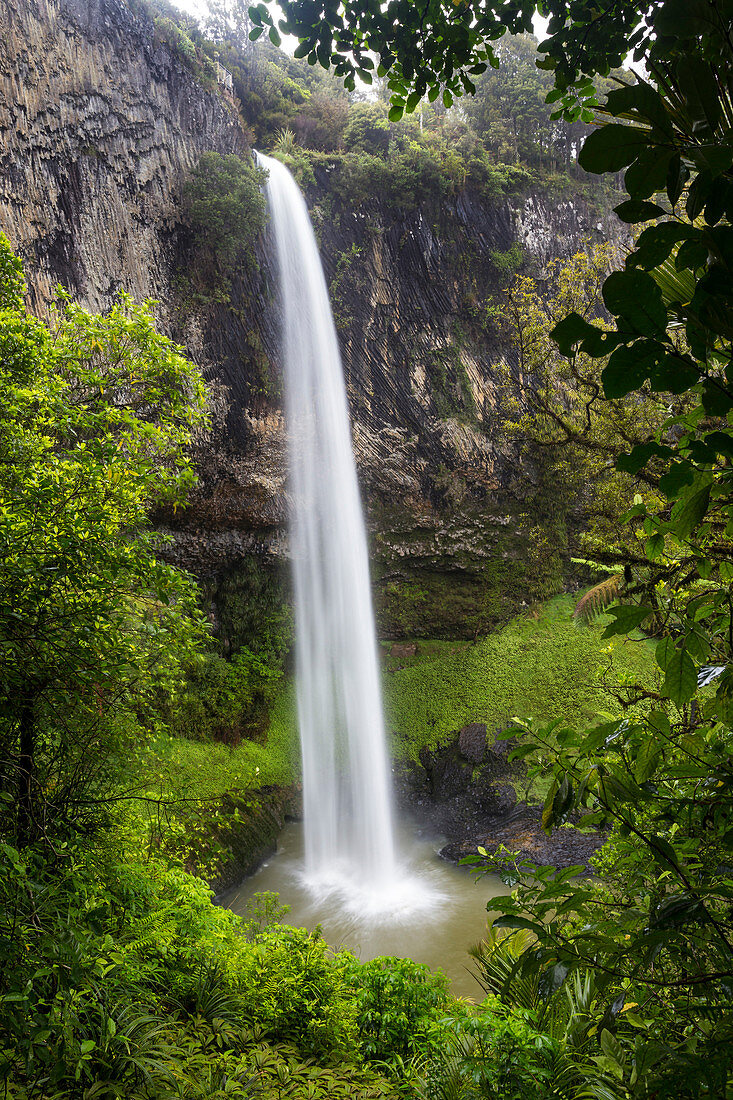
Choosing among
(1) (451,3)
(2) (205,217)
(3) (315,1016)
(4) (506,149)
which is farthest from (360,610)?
(4) (506,149)

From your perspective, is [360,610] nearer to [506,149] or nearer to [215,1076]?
[215,1076]

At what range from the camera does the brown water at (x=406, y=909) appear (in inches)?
256

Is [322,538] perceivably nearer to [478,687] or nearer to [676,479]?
[478,687]

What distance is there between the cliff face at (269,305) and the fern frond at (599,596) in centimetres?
750

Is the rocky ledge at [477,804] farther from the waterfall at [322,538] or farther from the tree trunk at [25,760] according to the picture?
the tree trunk at [25,760]

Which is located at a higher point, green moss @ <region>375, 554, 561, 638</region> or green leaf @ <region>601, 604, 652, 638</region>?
green moss @ <region>375, 554, 561, 638</region>

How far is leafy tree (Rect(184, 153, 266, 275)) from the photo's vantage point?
1036 centimetres

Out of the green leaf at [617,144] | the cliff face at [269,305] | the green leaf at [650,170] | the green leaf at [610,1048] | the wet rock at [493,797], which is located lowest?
the green leaf at [610,1048]

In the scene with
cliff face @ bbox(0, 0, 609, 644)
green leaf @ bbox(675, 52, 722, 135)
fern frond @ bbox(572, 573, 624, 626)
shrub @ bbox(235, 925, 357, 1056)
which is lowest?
shrub @ bbox(235, 925, 357, 1056)

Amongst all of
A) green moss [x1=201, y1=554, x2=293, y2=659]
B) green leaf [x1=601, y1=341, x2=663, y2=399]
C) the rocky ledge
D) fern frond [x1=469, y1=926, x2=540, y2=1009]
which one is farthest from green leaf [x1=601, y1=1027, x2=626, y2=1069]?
green moss [x1=201, y1=554, x2=293, y2=659]

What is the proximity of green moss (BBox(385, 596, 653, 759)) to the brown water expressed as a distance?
2658mm

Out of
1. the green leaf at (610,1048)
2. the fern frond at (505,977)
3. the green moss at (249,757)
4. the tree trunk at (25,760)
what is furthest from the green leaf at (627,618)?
the green moss at (249,757)

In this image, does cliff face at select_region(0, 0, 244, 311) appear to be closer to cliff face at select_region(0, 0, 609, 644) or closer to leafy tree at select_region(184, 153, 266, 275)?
cliff face at select_region(0, 0, 609, 644)

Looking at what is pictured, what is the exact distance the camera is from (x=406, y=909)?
7.64 metres
